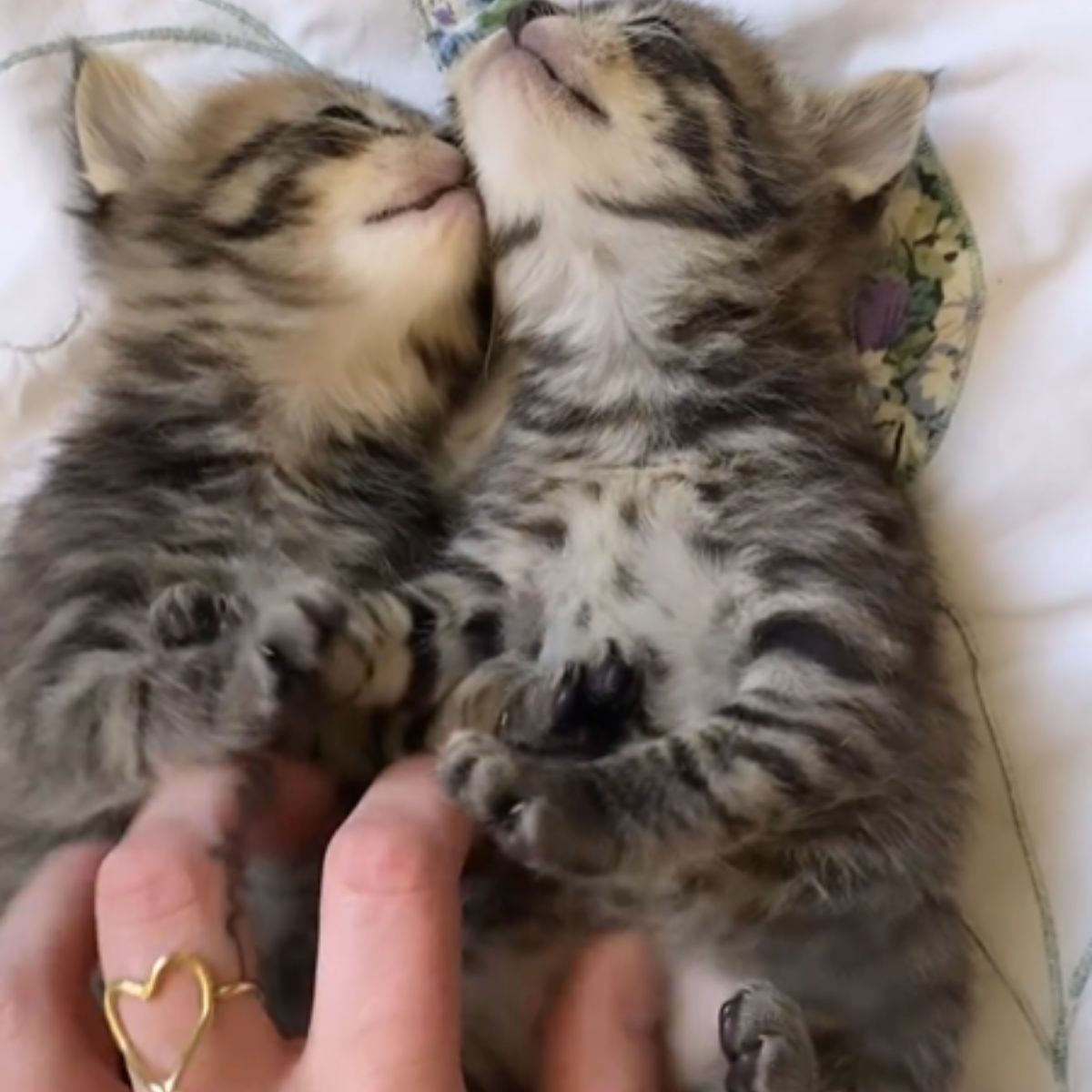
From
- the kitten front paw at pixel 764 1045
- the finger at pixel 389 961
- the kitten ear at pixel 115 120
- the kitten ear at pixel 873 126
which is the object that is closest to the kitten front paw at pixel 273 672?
the finger at pixel 389 961

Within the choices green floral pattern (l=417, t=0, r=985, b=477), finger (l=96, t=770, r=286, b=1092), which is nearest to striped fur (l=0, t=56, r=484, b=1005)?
finger (l=96, t=770, r=286, b=1092)

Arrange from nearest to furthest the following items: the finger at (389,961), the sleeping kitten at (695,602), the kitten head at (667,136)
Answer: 1. the finger at (389,961)
2. the sleeping kitten at (695,602)
3. the kitten head at (667,136)

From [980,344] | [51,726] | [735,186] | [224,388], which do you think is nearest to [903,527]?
[980,344]

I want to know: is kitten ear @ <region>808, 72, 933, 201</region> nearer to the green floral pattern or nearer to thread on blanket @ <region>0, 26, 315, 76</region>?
the green floral pattern

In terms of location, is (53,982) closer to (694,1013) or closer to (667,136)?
(694,1013)

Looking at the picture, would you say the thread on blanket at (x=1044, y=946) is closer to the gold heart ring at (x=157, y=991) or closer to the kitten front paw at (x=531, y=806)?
the kitten front paw at (x=531, y=806)

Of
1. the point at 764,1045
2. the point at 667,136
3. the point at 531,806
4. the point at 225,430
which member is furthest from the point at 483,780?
the point at 667,136

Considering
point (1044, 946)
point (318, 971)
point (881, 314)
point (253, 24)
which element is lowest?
point (1044, 946)

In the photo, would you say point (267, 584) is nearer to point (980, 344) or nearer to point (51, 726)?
point (51, 726)
